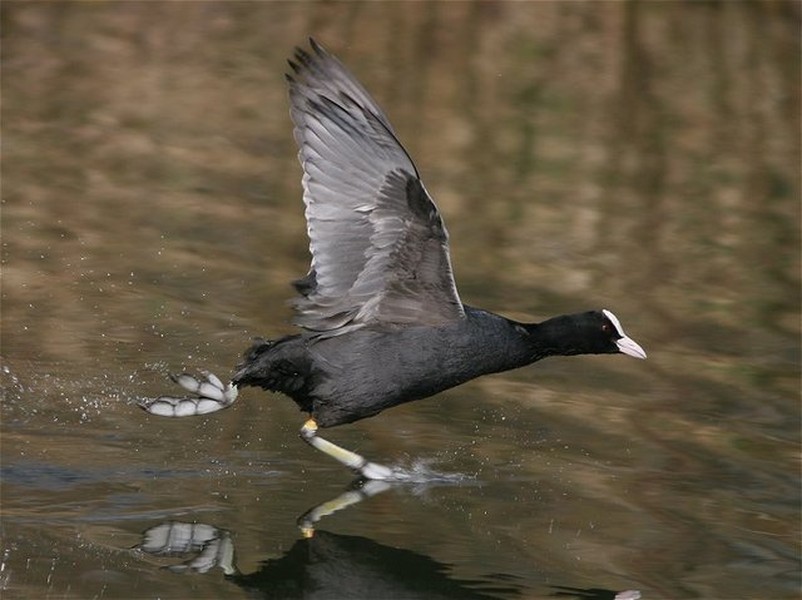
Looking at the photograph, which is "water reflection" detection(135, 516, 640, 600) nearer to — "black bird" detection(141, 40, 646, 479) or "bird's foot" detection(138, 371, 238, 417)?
"black bird" detection(141, 40, 646, 479)

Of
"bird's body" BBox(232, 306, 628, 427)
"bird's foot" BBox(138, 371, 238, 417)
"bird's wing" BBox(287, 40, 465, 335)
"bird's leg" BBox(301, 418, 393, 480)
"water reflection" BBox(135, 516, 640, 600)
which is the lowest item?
"water reflection" BBox(135, 516, 640, 600)

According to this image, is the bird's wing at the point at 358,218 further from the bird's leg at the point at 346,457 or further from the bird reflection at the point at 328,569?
the bird reflection at the point at 328,569

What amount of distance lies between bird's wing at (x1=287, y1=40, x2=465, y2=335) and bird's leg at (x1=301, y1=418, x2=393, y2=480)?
1.47 ft

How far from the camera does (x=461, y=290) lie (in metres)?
9.19

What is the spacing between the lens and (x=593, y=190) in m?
12.1

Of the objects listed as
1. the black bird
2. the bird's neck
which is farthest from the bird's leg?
the bird's neck

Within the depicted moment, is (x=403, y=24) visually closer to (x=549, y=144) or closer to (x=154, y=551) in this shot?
(x=549, y=144)

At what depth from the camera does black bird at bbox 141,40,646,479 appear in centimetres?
592

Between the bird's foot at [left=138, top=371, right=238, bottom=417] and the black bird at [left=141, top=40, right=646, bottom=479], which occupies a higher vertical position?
the black bird at [left=141, top=40, right=646, bottom=479]

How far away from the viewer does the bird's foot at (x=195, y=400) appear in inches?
259

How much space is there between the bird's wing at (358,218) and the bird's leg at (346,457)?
1.47ft

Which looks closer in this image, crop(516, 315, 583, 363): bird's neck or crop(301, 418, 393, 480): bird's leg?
crop(301, 418, 393, 480): bird's leg

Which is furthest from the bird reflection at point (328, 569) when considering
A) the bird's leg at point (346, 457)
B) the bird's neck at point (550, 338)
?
the bird's neck at point (550, 338)

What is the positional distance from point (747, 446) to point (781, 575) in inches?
58.3
